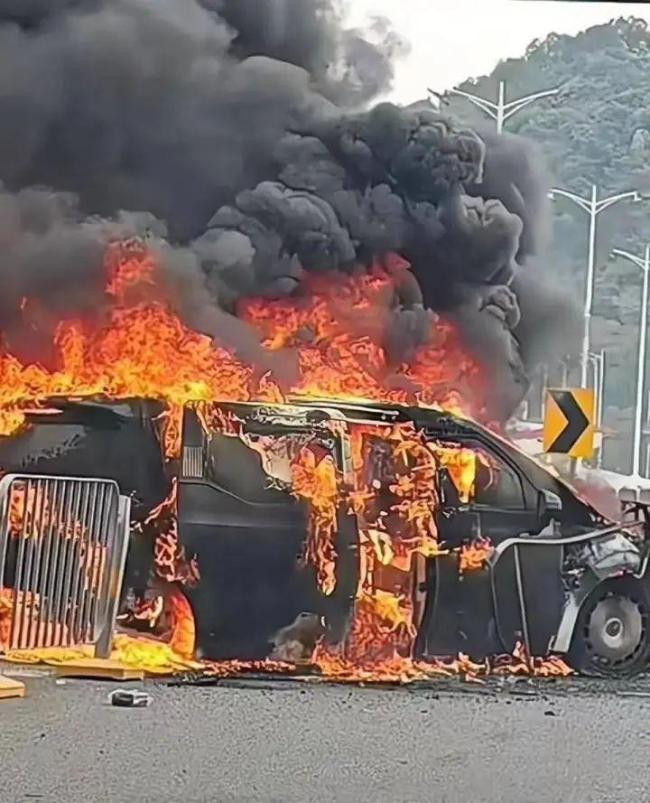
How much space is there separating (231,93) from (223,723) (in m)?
1.91

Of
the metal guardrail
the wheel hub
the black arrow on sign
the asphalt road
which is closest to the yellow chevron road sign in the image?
the black arrow on sign

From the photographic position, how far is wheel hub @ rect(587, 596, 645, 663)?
15.0 ft

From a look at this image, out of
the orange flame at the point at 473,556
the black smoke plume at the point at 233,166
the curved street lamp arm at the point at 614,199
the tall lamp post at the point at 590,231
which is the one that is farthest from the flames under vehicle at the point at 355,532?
the curved street lamp arm at the point at 614,199

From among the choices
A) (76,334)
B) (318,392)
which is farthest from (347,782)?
(76,334)

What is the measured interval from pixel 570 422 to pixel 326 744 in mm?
1211

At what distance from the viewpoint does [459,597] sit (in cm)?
455

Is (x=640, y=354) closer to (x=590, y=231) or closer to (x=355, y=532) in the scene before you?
(x=590, y=231)

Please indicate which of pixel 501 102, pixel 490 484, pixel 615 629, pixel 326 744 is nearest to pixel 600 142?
pixel 501 102

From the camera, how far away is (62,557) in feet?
15.1

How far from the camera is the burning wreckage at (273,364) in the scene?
14.7ft

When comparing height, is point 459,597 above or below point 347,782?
above

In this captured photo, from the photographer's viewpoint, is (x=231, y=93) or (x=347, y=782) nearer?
(x=347, y=782)

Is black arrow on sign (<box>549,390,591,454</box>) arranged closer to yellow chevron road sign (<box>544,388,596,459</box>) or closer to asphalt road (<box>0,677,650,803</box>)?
yellow chevron road sign (<box>544,388,596,459</box>)

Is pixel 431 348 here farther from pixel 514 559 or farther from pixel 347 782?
pixel 347 782
